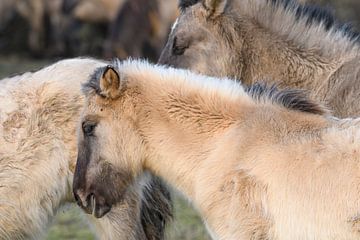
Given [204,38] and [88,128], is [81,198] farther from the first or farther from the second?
[204,38]

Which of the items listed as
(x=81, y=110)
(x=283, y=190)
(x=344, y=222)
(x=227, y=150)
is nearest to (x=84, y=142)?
(x=81, y=110)

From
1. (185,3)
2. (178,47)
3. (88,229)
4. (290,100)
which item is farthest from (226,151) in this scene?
(88,229)

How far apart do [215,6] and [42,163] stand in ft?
5.24

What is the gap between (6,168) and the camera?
5.91 metres

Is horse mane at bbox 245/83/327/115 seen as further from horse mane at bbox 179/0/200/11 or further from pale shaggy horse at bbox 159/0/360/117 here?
horse mane at bbox 179/0/200/11

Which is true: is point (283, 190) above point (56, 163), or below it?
above

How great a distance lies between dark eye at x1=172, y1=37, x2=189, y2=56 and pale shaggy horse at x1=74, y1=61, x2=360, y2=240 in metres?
1.24

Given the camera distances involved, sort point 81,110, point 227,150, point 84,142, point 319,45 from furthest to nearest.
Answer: point 319,45
point 81,110
point 84,142
point 227,150

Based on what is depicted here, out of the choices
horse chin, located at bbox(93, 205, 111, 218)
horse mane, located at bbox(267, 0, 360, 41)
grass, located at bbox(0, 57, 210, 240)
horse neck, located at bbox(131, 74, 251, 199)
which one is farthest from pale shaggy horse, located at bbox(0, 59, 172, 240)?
grass, located at bbox(0, 57, 210, 240)

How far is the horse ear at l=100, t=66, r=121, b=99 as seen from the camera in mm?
5227

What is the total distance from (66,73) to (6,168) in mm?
695

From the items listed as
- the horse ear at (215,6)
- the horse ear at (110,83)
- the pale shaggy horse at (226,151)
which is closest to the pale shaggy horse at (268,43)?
the horse ear at (215,6)

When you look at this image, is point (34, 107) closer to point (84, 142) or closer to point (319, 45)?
point (84, 142)

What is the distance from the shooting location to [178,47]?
6.66 meters
